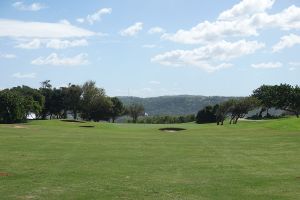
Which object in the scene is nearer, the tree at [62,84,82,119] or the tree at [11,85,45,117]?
the tree at [11,85,45,117]

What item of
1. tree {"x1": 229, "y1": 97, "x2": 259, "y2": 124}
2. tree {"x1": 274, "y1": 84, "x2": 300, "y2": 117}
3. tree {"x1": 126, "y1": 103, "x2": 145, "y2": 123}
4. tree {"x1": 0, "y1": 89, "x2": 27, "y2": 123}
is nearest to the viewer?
tree {"x1": 0, "y1": 89, "x2": 27, "y2": 123}

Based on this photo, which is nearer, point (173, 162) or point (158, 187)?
point (158, 187)

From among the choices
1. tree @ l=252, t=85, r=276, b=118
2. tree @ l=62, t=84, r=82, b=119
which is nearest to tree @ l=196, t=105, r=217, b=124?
tree @ l=252, t=85, r=276, b=118

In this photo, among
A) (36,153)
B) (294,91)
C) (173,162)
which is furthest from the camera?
(294,91)

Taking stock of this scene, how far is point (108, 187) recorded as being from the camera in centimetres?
1678

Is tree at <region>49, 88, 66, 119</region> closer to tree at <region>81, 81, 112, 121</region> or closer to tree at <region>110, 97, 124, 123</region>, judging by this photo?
tree at <region>81, 81, 112, 121</region>

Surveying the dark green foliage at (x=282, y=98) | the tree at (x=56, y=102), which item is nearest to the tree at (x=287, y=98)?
the dark green foliage at (x=282, y=98)

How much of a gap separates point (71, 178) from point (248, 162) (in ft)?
34.1

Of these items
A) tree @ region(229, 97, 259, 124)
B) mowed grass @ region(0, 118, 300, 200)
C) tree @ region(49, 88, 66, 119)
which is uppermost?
tree @ region(49, 88, 66, 119)

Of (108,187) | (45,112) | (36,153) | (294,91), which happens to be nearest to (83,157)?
(36,153)

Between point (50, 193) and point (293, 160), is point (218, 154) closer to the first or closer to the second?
point (293, 160)

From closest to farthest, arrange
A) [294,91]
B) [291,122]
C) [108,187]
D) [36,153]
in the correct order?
1. [108,187]
2. [36,153]
3. [291,122]
4. [294,91]

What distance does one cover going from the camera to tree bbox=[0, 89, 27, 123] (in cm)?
9294

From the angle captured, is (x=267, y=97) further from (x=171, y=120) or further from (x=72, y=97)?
(x=72, y=97)
